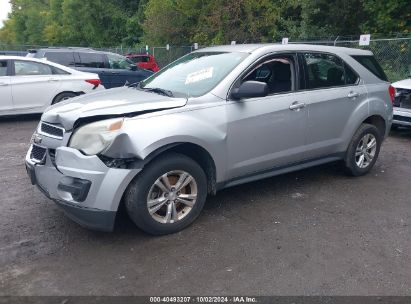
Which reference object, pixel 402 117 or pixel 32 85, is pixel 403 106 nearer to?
pixel 402 117

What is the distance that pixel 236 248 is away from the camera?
3725 mm

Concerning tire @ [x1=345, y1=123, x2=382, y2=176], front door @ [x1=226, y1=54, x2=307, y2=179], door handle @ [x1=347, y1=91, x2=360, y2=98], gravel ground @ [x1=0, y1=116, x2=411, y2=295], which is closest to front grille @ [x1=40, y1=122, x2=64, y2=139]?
gravel ground @ [x1=0, y1=116, x2=411, y2=295]

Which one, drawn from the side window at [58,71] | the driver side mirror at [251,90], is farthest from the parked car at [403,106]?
the side window at [58,71]

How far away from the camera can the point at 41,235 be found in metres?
3.94

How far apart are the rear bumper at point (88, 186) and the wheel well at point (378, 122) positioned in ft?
11.8

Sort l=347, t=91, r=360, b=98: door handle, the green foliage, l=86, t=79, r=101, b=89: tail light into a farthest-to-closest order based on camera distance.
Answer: the green foliage
l=86, t=79, r=101, b=89: tail light
l=347, t=91, r=360, b=98: door handle

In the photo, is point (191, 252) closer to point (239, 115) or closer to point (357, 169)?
point (239, 115)

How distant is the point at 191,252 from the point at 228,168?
988 millimetres

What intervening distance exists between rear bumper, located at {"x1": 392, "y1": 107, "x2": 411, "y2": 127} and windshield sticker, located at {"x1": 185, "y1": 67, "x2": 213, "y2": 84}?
17.1 feet

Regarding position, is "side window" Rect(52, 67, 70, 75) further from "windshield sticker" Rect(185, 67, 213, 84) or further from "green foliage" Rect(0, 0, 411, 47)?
"green foliage" Rect(0, 0, 411, 47)

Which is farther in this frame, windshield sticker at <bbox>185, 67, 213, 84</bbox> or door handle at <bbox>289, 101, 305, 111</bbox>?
door handle at <bbox>289, 101, 305, 111</bbox>

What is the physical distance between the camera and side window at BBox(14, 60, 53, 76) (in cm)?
931

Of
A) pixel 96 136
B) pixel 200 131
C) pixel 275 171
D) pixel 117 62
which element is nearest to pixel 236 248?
pixel 200 131

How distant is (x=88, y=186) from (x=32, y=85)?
681 cm
